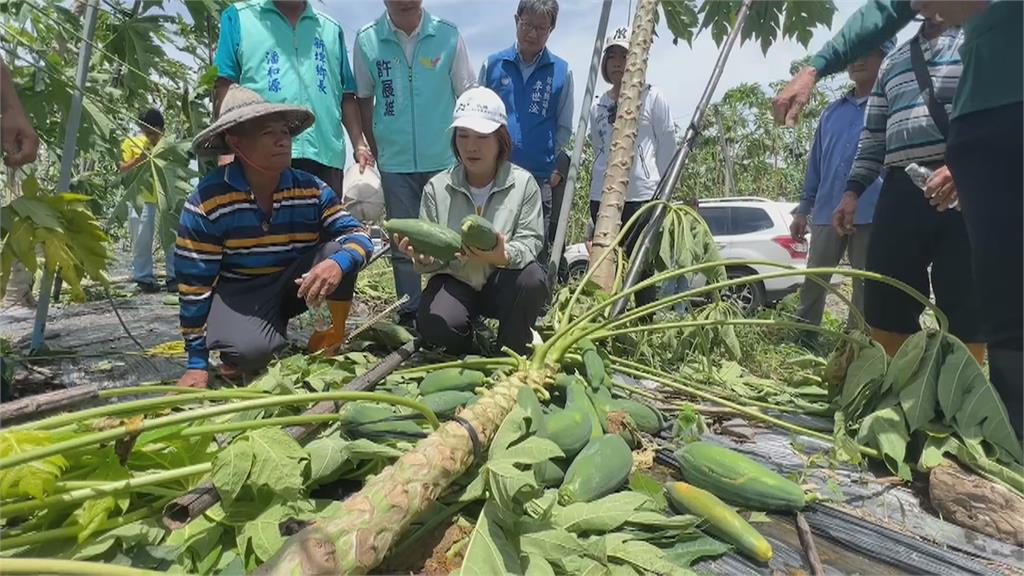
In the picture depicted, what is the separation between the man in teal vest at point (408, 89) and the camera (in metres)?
3.34

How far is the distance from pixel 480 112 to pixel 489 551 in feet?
6.28

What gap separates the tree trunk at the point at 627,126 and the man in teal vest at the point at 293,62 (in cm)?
163

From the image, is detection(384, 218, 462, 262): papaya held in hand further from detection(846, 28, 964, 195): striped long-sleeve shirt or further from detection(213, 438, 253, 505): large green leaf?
detection(846, 28, 964, 195): striped long-sleeve shirt

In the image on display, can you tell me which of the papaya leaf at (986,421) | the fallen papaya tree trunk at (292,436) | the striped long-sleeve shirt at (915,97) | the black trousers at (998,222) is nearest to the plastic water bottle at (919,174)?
the striped long-sleeve shirt at (915,97)

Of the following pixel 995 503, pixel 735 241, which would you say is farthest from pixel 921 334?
pixel 735 241

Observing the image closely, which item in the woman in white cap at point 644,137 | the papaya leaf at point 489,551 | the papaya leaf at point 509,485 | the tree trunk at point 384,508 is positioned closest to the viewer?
the tree trunk at point 384,508

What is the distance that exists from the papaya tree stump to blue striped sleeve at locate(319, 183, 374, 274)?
2237mm

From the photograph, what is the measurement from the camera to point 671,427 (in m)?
2.34

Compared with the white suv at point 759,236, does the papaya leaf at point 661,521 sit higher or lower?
lower

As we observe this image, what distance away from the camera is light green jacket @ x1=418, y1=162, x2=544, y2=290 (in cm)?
279

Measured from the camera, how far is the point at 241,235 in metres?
2.65

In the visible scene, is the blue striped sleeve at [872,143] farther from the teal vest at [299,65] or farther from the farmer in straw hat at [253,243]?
the teal vest at [299,65]

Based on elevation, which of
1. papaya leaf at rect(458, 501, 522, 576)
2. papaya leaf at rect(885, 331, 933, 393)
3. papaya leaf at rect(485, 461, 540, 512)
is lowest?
papaya leaf at rect(458, 501, 522, 576)

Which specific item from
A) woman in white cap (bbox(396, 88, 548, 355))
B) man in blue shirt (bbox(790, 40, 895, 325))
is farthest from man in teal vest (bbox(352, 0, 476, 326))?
man in blue shirt (bbox(790, 40, 895, 325))
